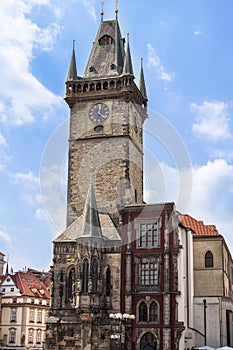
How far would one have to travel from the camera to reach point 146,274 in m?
52.2

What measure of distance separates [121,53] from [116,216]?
20849 millimetres

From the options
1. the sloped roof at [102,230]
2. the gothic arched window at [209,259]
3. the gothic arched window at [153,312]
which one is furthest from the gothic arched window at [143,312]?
the gothic arched window at [209,259]

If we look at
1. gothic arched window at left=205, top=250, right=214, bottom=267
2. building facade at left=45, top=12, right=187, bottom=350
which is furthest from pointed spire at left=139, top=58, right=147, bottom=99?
gothic arched window at left=205, top=250, right=214, bottom=267

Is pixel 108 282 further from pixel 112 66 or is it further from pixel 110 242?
pixel 112 66

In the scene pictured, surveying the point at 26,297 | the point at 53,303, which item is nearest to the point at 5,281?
the point at 26,297

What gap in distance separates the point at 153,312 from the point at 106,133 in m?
20.2

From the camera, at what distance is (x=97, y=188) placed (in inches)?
2319

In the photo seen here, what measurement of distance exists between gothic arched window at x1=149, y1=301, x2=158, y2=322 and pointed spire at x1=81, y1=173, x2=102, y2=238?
8176 millimetres

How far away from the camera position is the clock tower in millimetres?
58531

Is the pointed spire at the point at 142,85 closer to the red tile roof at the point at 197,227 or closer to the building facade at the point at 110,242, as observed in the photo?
the building facade at the point at 110,242

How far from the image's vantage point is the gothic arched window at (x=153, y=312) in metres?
50.6

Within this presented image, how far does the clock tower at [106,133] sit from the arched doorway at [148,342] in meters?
11.9

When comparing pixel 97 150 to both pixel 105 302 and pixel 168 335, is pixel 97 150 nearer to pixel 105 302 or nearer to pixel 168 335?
pixel 105 302

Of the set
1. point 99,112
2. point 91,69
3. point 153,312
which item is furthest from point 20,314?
point 91,69
